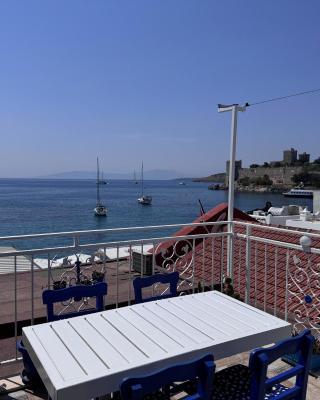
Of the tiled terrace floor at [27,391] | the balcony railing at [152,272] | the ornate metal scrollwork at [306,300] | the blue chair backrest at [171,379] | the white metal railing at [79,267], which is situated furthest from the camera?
the ornate metal scrollwork at [306,300]

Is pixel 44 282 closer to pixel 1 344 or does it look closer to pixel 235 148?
pixel 1 344

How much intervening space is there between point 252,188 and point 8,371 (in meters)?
101

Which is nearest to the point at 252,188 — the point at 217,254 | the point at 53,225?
the point at 53,225

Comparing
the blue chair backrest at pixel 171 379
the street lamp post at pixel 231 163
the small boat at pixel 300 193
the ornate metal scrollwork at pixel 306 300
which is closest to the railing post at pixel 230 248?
the street lamp post at pixel 231 163

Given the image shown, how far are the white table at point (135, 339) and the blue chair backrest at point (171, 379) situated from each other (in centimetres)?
26

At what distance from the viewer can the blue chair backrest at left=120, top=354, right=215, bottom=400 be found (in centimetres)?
150

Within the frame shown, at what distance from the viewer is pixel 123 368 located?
1788mm

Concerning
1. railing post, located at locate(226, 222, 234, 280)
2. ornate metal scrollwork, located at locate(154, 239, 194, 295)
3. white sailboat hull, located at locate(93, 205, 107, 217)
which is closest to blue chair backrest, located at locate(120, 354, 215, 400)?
ornate metal scrollwork, located at locate(154, 239, 194, 295)

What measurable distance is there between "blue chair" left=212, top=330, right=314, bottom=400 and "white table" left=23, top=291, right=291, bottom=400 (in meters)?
0.26

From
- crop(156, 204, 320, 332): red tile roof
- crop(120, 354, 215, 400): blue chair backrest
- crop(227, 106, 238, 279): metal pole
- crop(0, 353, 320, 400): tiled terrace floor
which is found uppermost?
crop(227, 106, 238, 279): metal pole

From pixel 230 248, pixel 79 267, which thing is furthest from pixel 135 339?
pixel 230 248

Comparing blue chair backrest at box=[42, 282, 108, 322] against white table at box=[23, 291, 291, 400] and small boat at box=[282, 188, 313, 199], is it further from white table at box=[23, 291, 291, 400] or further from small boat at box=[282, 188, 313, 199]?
small boat at box=[282, 188, 313, 199]

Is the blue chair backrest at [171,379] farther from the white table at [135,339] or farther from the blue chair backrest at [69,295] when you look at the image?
the blue chair backrest at [69,295]

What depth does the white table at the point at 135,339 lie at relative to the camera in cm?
174
